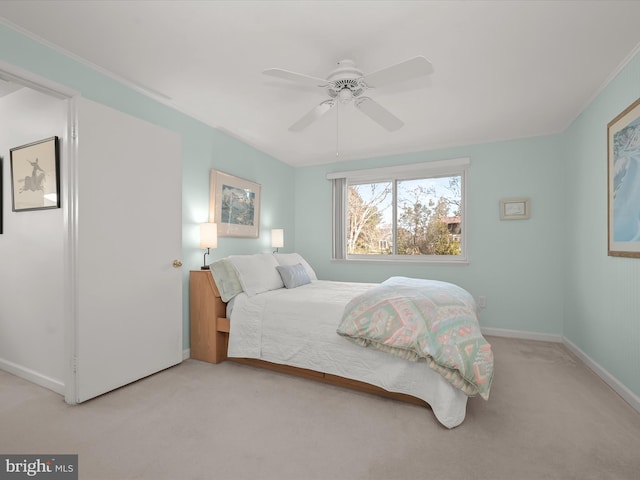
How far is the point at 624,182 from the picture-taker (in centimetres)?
229

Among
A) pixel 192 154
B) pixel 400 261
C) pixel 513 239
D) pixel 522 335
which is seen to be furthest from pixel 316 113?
pixel 522 335

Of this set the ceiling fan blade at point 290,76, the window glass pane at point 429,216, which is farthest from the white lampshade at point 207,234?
the window glass pane at point 429,216

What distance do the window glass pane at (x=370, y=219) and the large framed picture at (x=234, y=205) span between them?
1.46 m

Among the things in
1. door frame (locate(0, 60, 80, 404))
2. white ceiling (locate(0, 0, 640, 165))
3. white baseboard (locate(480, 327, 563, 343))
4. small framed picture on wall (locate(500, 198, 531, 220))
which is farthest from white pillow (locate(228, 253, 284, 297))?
small framed picture on wall (locate(500, 198, 531, 220))

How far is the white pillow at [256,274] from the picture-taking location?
3.00m

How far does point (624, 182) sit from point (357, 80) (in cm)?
206

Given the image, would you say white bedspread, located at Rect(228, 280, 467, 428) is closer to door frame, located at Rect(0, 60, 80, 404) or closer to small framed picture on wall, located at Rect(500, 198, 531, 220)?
door frame, located at Rect(0, 60, 80, 404)

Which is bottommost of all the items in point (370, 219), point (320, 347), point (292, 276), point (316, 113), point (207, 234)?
point (320, 347)

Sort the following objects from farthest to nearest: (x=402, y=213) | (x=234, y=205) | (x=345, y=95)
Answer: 1. (x=402, y=213)
2. (x=234, y=205)
3. (x=345, y=95)

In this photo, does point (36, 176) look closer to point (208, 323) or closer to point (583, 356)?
point (208, 323)

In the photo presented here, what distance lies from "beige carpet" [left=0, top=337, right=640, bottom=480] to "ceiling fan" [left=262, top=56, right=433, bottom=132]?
2085 millimetres

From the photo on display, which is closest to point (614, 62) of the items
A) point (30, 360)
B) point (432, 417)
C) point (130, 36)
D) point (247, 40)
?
point (247, 40)

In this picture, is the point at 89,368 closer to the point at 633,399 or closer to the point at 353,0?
the point at 353,0

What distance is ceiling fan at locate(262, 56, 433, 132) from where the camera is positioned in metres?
1.81
